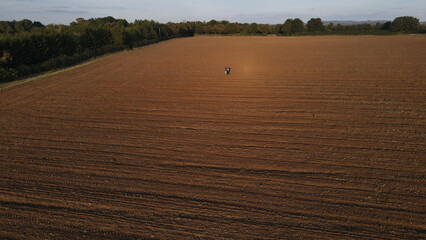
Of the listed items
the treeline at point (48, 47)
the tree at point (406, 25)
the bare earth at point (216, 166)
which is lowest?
the bare earth at point (216, 166)

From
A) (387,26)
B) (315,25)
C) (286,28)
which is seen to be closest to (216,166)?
(286,28)

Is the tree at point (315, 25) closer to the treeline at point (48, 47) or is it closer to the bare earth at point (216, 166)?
the treeline at point (48, 47)

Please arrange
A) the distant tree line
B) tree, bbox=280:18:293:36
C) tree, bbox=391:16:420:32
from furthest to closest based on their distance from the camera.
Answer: tree, bbox=280:18:293:36, tree, bbox=391:16:420:32, the distant tree line

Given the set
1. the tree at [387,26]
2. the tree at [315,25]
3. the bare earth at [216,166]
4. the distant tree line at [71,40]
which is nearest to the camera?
the bare earth at [216,166]

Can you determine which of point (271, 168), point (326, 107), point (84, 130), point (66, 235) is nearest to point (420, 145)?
point (326, 107)

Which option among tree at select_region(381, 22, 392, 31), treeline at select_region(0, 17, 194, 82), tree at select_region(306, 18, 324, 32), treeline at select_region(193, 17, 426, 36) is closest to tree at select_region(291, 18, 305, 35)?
treeline at select_region(193, 17, 426, 36)

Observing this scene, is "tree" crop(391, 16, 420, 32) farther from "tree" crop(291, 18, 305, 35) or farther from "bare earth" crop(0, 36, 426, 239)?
"bare earth" crop(0, 36, 426, 239)

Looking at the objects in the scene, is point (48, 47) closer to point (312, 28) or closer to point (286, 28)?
point (286, 28)

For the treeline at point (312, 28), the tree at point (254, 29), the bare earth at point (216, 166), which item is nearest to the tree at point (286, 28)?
the treeline at point (312, 28)
